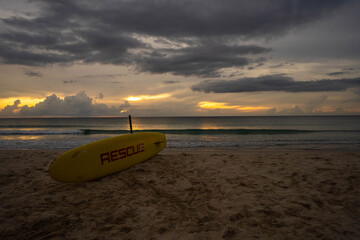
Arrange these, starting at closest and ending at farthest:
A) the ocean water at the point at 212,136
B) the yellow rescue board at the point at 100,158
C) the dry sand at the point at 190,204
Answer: the dry sand at the point at 190,204 → the yellow rescue board at the point at 100,158 → the ocean water at the point at 212,136

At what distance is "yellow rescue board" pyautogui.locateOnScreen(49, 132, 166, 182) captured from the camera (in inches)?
152

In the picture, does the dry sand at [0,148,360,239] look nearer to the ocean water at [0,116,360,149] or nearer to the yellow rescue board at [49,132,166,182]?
the yellow rescue board at [49,132,166,182]

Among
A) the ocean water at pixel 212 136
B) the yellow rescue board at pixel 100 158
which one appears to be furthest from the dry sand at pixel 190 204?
the ocean water at pixel 212 136

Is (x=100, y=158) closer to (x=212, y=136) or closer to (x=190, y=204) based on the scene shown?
(x=190, y=204)

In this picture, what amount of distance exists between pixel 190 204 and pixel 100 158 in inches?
96.2

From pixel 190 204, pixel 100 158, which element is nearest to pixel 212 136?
pixel 100 158

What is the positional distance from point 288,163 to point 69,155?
576 centimetres

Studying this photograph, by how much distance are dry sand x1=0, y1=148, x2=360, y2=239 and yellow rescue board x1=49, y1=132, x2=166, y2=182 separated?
0.21 metres

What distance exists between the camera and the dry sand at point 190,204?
2.37 m

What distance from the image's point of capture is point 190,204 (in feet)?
10.2

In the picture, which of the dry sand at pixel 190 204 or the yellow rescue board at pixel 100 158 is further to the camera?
the yellow rescue board at pixel 100 158

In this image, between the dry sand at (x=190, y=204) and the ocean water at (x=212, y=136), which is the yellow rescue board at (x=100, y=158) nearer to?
the dry sand at (x=190, y=204)

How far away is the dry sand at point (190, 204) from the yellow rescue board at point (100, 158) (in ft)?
0.70

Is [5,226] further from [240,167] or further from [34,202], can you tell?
[240,167]
